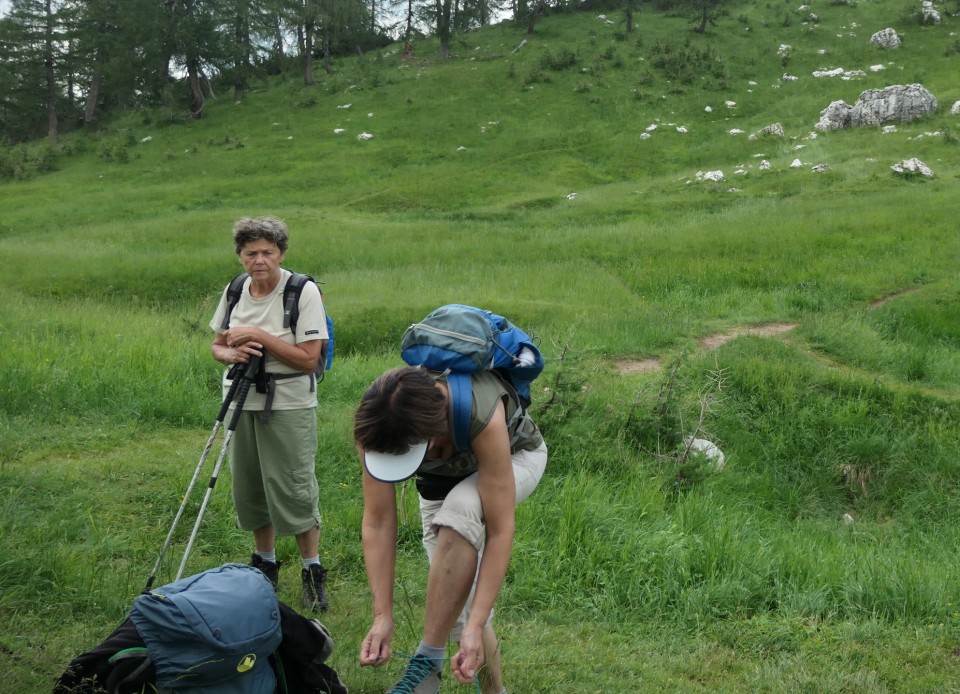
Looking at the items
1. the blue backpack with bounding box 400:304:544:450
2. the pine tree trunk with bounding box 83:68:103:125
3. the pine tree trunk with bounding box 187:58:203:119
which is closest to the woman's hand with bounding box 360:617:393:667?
the blue backpack with bounding box 400:304:544:450

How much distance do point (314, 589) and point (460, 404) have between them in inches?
87.8

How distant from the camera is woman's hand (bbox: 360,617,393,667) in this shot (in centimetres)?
298

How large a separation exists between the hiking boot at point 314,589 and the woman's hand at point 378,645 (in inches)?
64.9

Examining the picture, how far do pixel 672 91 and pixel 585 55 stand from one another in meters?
6.26

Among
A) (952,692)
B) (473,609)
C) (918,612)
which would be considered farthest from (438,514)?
(918,612)

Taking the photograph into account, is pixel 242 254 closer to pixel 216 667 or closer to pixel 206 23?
pixel 216 667

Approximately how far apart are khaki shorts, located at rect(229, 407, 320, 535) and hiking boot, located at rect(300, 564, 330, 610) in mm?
243

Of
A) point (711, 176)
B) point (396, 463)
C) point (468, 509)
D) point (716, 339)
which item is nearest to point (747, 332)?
point (716, 339)

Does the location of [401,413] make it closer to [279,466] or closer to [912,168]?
[279,466]

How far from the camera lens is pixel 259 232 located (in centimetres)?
441

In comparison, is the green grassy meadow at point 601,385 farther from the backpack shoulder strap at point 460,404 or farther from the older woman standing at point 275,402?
the backpack shoulder strap at point 460,404

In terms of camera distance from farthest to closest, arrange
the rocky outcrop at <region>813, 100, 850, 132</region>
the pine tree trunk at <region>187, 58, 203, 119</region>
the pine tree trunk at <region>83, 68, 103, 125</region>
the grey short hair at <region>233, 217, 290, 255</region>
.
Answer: the pine tree trunk at <region>83, 68, 103, 125</region> → the pine tree trunk at <region>187, 58, 203, 119</region> → the rocky outcrop at <region>813, 100, 850, 132</region> → the grey short hair at <region>233, 217, 290, 255</region>

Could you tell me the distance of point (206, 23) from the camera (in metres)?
35.7

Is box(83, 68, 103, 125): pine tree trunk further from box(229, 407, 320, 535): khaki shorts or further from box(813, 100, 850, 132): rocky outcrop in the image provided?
box(229, 407, 320, 535): khaki shorts
